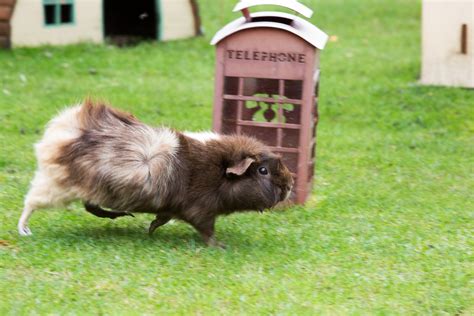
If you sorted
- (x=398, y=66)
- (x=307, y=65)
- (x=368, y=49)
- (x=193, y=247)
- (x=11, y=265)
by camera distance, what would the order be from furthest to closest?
1. (x=368, y=49)
2. (x=398, y=66)
3. (x=307, y=65)
4. (x=193, y=247)
5. (x=11, y=265)

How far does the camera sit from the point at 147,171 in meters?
5.82

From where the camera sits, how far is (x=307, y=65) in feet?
23.0

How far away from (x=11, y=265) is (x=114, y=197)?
0.78m

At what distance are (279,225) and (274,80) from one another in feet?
3.91

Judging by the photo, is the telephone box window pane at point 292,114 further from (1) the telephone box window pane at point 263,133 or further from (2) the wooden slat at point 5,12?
(2) the wooden slat at point 5,12

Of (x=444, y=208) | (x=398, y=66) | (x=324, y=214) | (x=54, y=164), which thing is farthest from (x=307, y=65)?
(x=398, y=66)

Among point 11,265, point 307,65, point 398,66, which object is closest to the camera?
point 11,265

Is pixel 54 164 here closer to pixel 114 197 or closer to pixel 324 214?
pixel 114 197

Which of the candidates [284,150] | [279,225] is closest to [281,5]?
[284,150]

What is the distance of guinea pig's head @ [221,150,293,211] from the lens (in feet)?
20.0

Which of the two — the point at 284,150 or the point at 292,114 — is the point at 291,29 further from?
the point at 284,150

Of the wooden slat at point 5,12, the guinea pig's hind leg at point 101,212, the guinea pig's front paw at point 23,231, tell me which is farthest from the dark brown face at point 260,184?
the wooden slat at point 5,12

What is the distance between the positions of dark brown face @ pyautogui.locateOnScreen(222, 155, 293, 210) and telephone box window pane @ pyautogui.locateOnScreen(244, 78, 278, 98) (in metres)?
1.10

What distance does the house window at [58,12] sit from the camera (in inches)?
521
